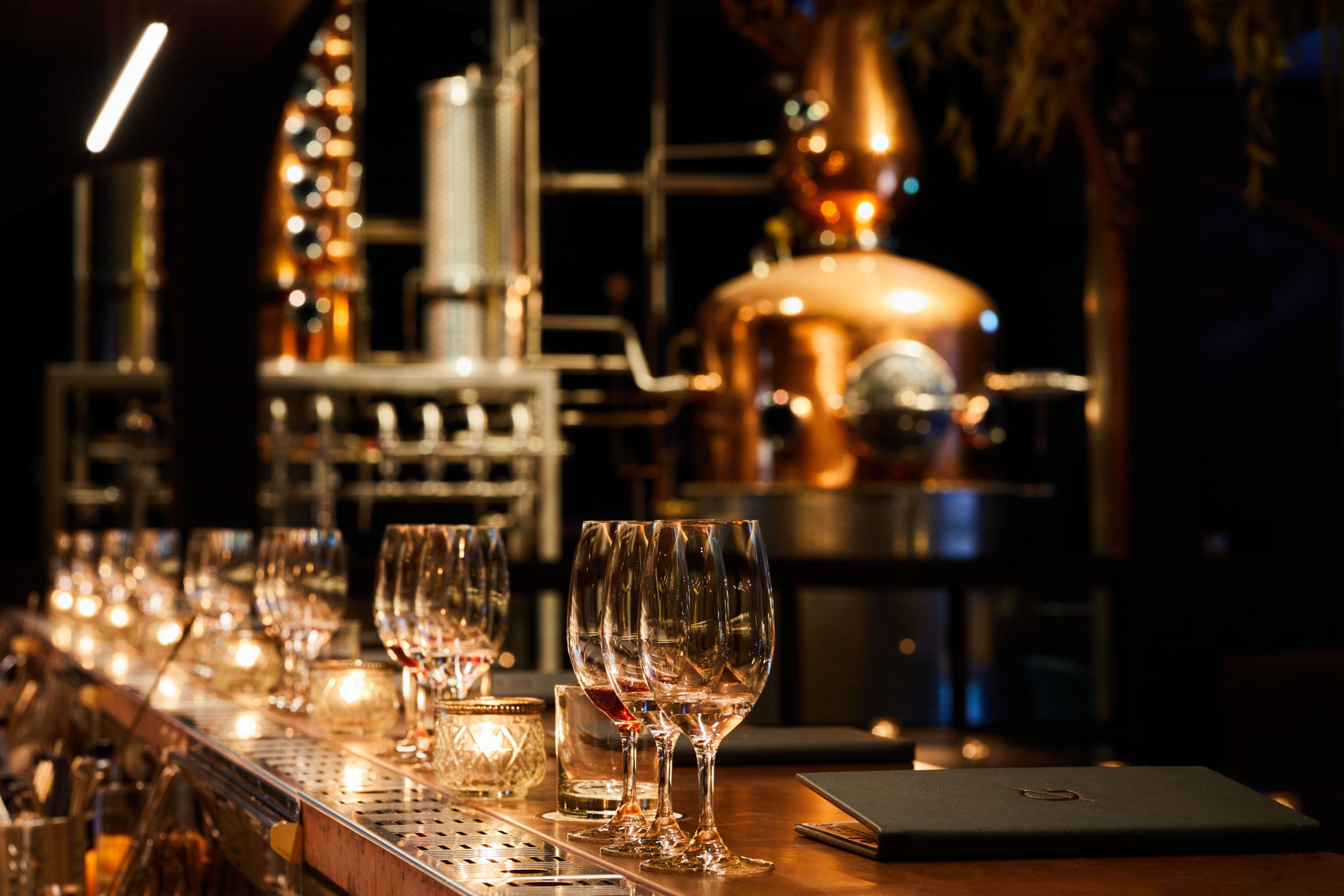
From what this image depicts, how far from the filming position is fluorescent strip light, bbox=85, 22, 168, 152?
95.0 inches

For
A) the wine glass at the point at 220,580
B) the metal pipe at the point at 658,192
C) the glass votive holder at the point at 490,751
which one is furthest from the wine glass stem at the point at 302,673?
the metal pipe at the point at 658,192

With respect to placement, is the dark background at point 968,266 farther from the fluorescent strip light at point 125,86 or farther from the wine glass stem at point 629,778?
the wine glass stem at point 629,778

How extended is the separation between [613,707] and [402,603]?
319 millimetres

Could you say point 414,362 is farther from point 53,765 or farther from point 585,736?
point 585,736

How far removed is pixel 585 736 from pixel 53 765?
912mm

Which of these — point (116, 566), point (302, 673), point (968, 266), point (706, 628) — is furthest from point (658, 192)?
point (706, 628)

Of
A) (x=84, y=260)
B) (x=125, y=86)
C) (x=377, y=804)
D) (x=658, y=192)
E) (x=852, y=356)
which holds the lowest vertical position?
(x=377, y=804)

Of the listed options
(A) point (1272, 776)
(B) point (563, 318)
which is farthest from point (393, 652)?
(B) point (563, 318)

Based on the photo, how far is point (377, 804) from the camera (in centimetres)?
108

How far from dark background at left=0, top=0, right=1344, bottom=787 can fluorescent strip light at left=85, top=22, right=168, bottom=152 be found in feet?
0.47

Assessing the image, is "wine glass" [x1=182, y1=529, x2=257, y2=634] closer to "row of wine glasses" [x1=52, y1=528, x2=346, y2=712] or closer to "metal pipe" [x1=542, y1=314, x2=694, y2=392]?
"row of wine glasses" [x1=52, y1=528, x2=346, y2=712]

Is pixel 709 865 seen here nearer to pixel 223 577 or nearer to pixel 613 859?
pixel 613 859

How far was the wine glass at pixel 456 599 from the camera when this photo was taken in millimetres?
1226

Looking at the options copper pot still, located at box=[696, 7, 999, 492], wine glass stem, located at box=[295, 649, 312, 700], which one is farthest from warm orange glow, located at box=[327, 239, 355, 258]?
wine glass stem, located at box=[295, 649, 312, 700]
